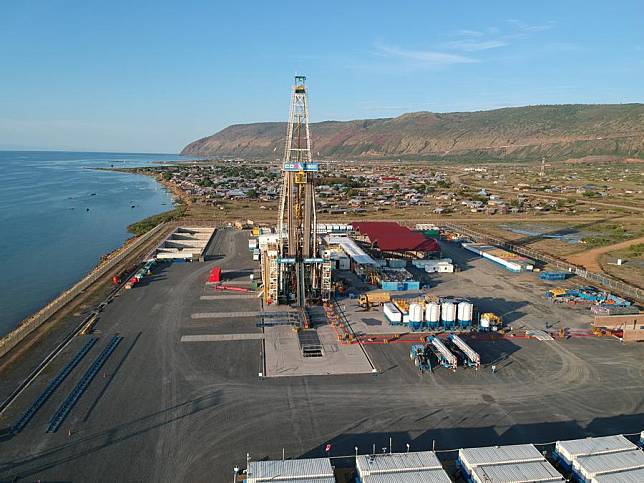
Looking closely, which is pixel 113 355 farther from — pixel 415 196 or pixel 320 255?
pixel 415 196

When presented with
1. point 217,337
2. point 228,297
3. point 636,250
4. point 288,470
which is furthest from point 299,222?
point 636,250

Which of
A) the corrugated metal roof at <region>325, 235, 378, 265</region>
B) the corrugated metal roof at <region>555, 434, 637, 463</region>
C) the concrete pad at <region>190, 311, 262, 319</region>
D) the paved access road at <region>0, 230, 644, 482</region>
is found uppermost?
the corrugated metal roof at <region>325, 235, 378, 265</region>

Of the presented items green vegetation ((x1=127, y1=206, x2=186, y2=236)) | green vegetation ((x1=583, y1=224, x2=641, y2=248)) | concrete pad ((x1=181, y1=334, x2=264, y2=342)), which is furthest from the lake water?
green vegetation ((x1=583, y1=224, x2=641, y2=248))

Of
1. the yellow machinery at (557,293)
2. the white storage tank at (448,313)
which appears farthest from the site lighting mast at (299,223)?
the yellow machinery at (557,293)

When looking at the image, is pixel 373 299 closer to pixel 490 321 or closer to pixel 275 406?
pixel 490 321

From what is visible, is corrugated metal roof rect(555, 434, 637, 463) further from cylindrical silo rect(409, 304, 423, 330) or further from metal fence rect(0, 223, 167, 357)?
metal fence rect(0, 223, 167, 357)

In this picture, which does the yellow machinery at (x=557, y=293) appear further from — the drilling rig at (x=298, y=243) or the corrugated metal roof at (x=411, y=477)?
the corrugated metal roof at (x=411, y=477)
